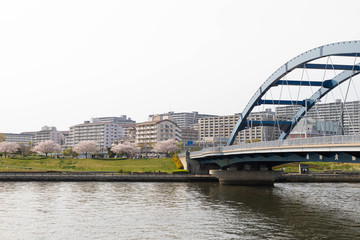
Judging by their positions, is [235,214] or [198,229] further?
[235,214]

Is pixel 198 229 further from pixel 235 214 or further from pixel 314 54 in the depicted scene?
pixel 314 54

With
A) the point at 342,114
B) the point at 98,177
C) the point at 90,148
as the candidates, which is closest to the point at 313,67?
the point at 342,114

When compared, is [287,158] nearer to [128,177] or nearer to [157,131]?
[128,177]

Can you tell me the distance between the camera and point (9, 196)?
50688 mm

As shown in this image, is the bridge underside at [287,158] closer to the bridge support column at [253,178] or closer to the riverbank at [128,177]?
the bridge support column at [253,178]

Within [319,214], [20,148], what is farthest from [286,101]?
[20,148]

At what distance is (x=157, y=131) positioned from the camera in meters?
181

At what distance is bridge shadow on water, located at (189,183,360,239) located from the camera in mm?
29500

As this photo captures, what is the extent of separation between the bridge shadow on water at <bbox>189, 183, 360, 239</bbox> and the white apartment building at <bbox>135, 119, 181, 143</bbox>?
128 meters

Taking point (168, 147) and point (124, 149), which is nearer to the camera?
point (124, 149)

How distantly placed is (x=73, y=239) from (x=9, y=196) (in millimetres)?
27161

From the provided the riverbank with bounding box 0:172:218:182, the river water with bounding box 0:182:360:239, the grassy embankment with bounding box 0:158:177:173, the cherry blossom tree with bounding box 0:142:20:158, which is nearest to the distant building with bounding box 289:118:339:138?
the river water with bounding box 0:182:360:239

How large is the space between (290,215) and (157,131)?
144987 mm

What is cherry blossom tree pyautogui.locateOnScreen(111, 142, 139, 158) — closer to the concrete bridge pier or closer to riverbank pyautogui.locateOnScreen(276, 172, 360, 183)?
riverbank pyautogui.locateOnScreen(276, 172, 360, 183)
